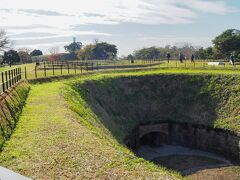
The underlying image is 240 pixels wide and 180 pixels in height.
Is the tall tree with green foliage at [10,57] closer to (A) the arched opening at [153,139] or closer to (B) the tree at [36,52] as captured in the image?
(A) the arched opening at [153,139]

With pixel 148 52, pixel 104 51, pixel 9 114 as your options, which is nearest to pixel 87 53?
pixel 104 51

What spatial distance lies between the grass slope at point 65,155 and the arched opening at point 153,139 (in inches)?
770

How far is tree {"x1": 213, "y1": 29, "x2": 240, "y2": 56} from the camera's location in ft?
199

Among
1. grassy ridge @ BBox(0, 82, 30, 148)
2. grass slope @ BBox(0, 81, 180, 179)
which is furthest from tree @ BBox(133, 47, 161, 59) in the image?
grass slope @ BBox(0, 81, 180, 179)

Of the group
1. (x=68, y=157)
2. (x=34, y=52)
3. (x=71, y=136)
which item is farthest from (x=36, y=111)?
(x=34, y=52)

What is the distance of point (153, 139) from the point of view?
124ft

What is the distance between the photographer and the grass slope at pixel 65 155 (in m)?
11.5

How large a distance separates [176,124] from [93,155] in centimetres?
2607

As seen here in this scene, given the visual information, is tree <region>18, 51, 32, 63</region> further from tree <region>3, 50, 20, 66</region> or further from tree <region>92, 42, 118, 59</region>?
tree <region>92, 42, 118, 59</region>

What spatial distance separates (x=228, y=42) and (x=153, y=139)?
3209cm

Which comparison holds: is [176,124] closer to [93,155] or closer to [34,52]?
[93,155]

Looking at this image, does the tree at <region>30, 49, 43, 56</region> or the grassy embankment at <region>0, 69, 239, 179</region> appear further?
the tree at <region>30, 49, 43, 56</region>

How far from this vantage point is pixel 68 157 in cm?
1276

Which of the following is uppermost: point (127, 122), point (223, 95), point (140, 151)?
point (223, 95)
